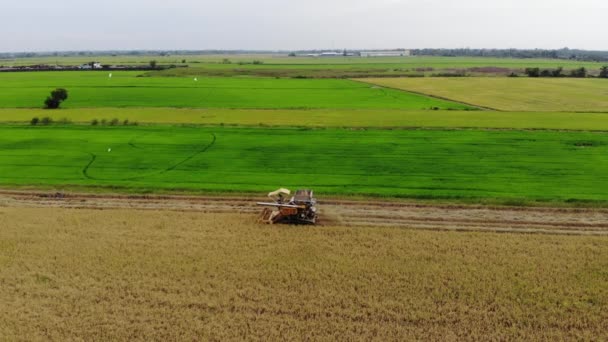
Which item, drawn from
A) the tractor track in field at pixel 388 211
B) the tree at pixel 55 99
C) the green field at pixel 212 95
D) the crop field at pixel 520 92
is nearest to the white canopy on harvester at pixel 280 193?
the tractor track in field at pixel 388 211

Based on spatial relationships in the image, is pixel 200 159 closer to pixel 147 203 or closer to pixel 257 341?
pixel 147 203

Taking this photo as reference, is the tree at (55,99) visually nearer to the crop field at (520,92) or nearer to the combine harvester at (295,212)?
the combine harvester at (295,212)

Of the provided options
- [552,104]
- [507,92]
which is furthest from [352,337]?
[507,92]

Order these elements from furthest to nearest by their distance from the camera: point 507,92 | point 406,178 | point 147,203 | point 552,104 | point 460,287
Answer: point 507,92
point 552,104
point 406,178
point 147,203
point 460,287

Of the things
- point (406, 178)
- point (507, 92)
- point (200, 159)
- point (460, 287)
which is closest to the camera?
point (460, 287)

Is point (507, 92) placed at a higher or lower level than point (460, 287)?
higher

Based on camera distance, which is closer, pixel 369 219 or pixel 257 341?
pixel 257 341
